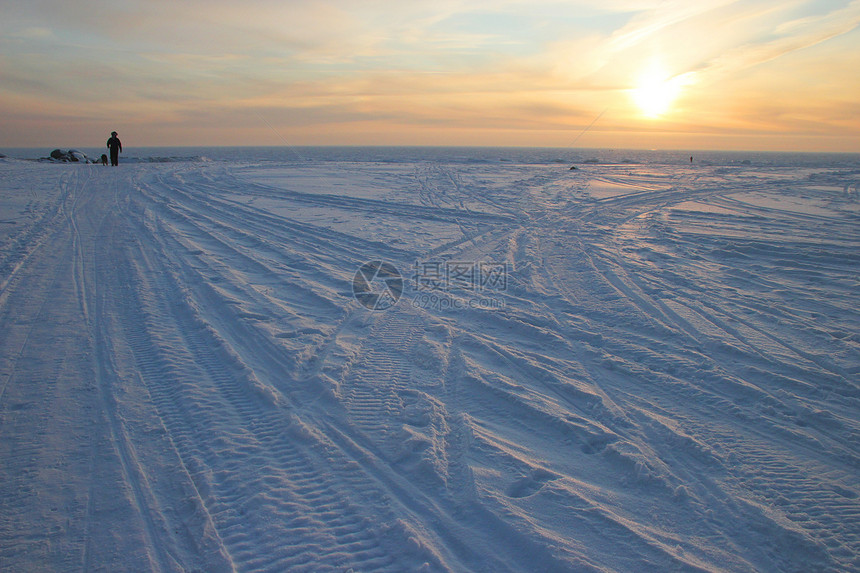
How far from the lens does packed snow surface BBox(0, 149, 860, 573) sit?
263cm

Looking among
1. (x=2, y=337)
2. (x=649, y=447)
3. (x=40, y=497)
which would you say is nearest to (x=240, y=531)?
(x=40, y=497)

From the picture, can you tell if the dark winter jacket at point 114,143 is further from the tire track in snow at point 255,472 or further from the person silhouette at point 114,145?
the tire track in snow at point 255,472

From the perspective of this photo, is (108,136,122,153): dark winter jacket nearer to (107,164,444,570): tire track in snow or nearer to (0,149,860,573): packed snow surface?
(0,149,860,573): packed snow surface

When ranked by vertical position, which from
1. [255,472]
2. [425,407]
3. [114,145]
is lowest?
[255,472]

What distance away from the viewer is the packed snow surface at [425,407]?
2.63 metres

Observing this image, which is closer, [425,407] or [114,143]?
[425,407]

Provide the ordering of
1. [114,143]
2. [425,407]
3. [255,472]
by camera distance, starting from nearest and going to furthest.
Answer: [255,472], [425,407], [114,143]

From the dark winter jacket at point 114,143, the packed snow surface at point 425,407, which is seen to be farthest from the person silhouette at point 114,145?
the packed snow surface at point 425,407

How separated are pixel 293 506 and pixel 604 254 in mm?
7554

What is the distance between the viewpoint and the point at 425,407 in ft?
12.8

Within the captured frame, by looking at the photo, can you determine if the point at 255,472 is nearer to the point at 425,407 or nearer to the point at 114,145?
the point at 425,407

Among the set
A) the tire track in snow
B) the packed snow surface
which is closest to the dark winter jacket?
the packed snow surface

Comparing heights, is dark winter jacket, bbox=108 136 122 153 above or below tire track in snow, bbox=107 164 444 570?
above

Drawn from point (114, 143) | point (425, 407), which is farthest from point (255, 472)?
point (114, 143)
